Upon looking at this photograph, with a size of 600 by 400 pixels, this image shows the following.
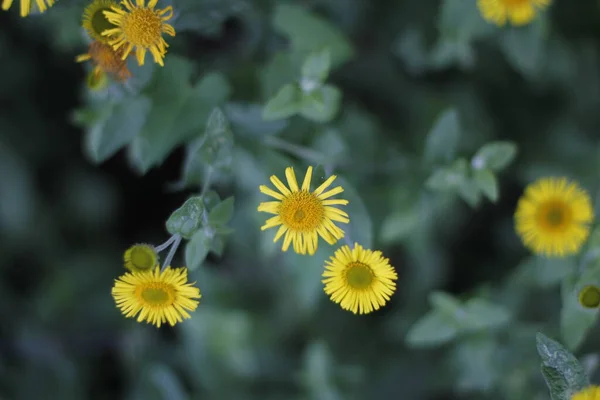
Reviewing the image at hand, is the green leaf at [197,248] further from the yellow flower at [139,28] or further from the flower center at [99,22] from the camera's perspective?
the flower center at [99,22]

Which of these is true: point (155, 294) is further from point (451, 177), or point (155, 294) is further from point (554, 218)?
point (554, 218)

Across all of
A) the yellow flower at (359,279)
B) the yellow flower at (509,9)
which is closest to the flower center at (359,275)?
the yellow flower at (359,279)

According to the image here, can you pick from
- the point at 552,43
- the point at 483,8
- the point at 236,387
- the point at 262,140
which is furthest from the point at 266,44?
the point at 236,387

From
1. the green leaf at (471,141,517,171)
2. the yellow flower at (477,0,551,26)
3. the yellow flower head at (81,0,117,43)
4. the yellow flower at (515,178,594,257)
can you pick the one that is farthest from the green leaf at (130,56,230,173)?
the yellow flower at (515,178,594,257)

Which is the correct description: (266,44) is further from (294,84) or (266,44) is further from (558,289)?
→ (558,289)

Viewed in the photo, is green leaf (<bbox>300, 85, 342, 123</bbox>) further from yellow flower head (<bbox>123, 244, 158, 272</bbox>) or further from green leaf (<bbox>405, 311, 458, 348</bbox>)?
green leaf (<bbox>405, 311, 458, 348</bbox>)
